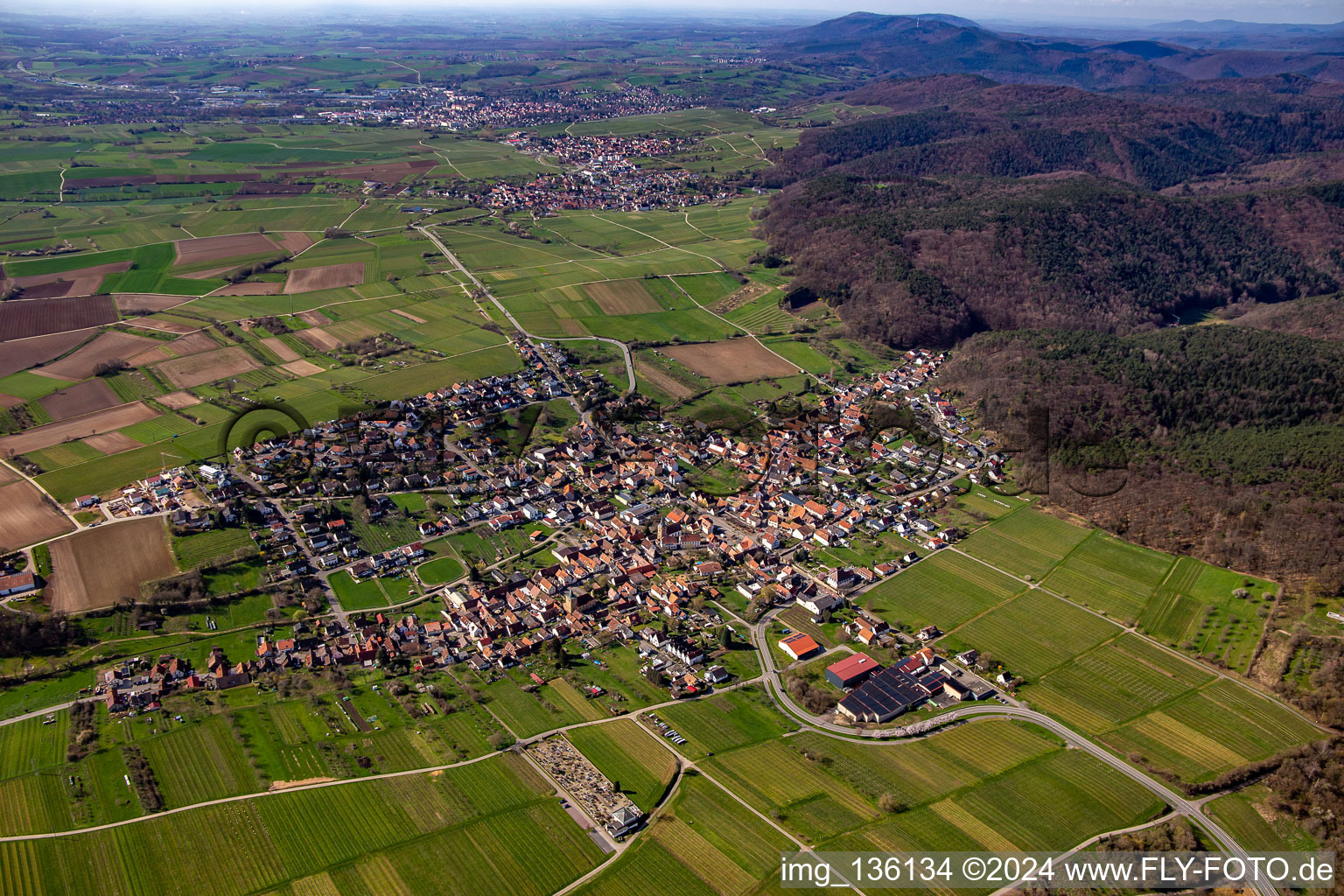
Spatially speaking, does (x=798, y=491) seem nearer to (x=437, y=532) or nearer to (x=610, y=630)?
(x=610, y=630)

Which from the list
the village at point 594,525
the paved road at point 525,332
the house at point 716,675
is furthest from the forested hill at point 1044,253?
the house at point 716,675

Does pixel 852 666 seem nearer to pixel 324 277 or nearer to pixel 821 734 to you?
pixel 821 734

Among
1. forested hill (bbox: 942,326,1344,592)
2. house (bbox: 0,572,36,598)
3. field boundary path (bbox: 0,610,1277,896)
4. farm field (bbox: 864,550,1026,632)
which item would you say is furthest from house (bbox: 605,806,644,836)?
forested hill (bbox: 942,326,1344,592)

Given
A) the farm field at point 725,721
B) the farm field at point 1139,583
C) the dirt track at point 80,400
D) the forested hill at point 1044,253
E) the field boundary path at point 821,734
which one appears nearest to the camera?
the field boundary path at point 821,734

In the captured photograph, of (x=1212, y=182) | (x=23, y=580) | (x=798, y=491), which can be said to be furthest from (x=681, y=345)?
(x=1212, y=182)

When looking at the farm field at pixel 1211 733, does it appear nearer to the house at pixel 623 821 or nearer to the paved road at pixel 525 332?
the house at pixel 623 821

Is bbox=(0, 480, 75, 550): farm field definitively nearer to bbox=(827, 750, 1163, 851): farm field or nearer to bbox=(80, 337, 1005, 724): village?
bbox=(80, 337, 1005, 724): village

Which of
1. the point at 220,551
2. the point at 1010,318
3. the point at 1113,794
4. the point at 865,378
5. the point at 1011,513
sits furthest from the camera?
the point at 1010,318
